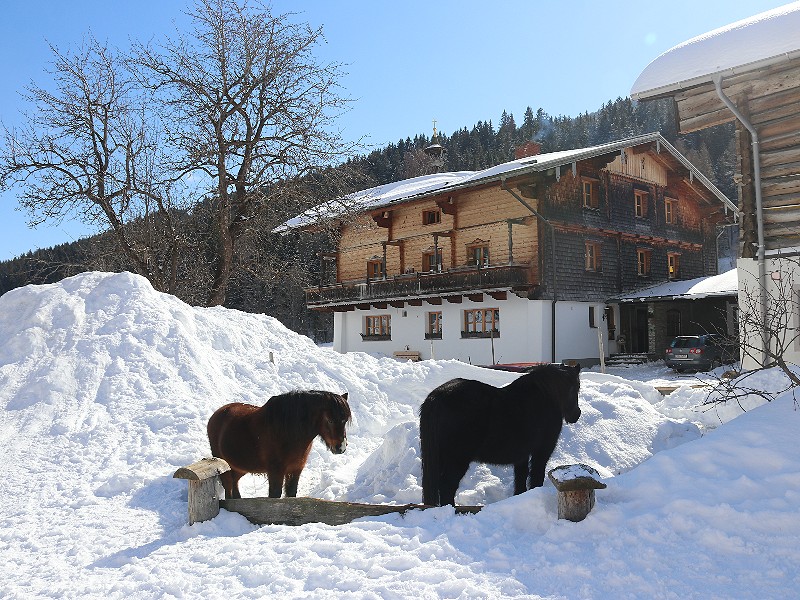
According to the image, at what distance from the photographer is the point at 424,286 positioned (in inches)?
1166

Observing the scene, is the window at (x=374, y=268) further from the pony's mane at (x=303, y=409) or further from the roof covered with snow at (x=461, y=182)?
the pony's mane at (x=303, y=409)

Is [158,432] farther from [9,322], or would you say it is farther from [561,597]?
[561,597]

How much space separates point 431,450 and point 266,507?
1.50 m

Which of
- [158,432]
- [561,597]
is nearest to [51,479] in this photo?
[158,432]

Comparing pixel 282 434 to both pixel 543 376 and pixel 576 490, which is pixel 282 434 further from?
pixel 576 490

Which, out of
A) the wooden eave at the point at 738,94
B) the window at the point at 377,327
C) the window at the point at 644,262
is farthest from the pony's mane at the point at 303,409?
the window at the point at 644,262

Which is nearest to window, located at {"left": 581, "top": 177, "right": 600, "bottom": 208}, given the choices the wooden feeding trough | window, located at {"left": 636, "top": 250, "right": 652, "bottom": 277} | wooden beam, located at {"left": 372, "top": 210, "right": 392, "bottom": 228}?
window, located at {"left": 636, "top": 250, "right": 652, "bottom": 277}

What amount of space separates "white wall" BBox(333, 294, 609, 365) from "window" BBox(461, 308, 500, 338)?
217 millimetres

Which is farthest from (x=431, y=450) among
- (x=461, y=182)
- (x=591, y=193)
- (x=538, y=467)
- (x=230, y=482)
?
(x=591, y=193)

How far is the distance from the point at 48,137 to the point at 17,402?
1347 cm

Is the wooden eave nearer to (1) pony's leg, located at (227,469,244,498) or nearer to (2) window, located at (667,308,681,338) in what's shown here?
(1) pony's leg, located at (227,469,244,498)

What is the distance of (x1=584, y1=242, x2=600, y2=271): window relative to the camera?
97.0 feet

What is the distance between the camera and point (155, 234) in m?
25.8

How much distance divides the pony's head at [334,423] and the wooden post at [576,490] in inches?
90.1
